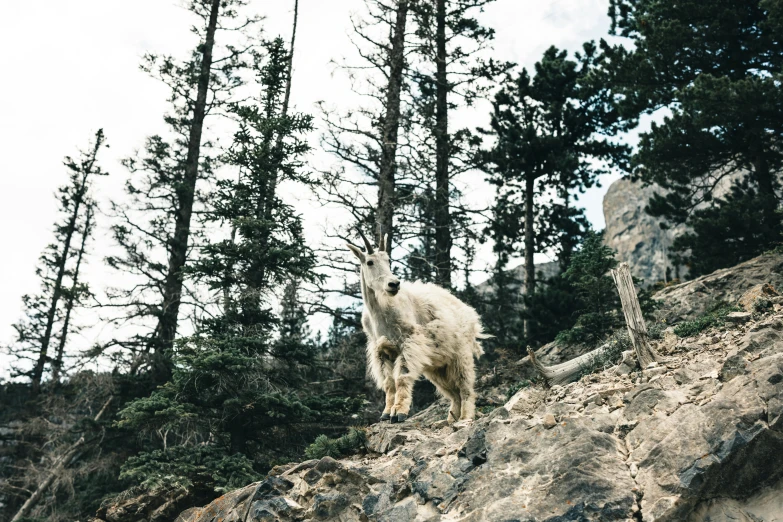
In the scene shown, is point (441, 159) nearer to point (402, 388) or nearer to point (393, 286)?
point (393, 286)

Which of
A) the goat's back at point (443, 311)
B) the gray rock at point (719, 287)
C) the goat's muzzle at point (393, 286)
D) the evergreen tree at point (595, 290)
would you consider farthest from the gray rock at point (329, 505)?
the gray rock at point (719, 287)

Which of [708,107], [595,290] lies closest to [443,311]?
[595,290]

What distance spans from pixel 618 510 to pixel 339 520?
9.20 feet

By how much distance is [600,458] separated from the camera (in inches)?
214

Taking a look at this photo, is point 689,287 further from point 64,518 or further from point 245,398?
point 64,518

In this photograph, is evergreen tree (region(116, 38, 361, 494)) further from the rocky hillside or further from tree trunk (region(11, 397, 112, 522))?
tree trunk (region(11, 397, 112, 522))

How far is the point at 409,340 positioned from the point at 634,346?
2.92 meters

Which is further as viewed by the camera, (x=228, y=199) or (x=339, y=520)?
(x=228, y=199)

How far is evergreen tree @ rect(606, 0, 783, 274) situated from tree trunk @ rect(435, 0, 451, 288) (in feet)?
15.4

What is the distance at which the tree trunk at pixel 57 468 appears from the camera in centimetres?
1327

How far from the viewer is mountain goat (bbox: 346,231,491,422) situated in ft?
28.1

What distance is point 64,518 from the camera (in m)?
13.0

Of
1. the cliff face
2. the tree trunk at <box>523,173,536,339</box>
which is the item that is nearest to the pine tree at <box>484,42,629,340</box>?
the tree trunk at <box>523,173,536,339</box>

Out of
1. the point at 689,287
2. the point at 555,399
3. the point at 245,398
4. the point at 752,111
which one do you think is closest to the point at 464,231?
the point at 689,287
